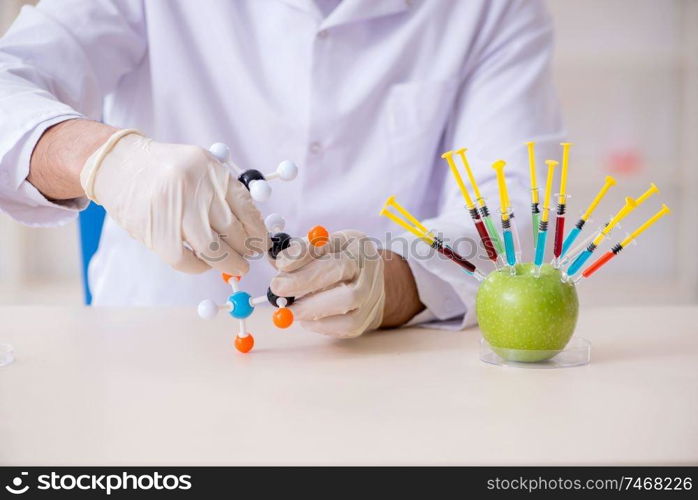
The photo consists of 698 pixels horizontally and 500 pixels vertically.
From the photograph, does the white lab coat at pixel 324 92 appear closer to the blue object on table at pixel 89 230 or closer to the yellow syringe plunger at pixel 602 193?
the blue object on table at pixel 89 230

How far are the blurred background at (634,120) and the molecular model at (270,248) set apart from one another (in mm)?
2854

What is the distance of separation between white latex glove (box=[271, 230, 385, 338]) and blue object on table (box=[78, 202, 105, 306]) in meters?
0.69

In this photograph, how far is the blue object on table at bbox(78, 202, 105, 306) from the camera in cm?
158

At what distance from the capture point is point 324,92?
1490mm

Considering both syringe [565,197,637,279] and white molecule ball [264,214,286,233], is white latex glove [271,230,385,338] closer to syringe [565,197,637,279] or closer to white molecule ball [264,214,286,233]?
white molecule ball [264,214,286,233]

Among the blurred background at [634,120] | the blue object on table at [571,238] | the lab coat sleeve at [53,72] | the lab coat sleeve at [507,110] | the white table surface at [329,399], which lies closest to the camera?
the white table surface at [329,399]

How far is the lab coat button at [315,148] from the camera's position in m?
1.50

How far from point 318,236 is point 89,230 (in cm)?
78

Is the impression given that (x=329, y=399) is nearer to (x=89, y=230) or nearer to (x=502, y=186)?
(x=502, y=186)

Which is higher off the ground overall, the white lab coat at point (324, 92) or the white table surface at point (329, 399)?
the white lab coat at point (324, 92)

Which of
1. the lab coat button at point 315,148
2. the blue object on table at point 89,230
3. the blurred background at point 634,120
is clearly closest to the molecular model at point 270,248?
the lab coat button at point 315,148

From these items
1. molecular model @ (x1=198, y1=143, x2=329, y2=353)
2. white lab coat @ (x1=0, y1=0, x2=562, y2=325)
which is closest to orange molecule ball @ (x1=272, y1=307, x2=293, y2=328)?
molecular model @ (x1=198, y1=143, x2=329, y2=353)

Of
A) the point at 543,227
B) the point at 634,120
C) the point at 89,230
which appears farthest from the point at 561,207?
the point at 634,120
